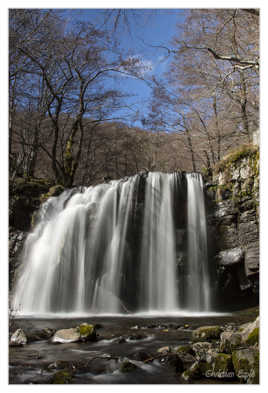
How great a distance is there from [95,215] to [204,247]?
3133 mm

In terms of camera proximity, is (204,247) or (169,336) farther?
(204,247)

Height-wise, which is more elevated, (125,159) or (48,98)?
(48,98)

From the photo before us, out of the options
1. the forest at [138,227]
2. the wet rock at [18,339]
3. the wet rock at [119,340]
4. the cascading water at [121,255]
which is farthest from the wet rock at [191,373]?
the cascading water at [121,255]

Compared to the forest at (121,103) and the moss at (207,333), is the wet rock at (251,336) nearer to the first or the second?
the moss at (207,333)

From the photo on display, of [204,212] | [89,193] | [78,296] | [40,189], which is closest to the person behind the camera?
[78,296]

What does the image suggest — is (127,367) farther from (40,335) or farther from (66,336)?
(40,335)

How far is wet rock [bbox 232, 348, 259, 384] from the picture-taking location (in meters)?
2.27

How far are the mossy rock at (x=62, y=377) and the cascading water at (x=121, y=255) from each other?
13.5ft

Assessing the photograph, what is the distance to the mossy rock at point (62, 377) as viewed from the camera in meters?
2.34

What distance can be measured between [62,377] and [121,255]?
4.99 metres

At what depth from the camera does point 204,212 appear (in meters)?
7.96

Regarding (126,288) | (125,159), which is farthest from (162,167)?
(126,288)
